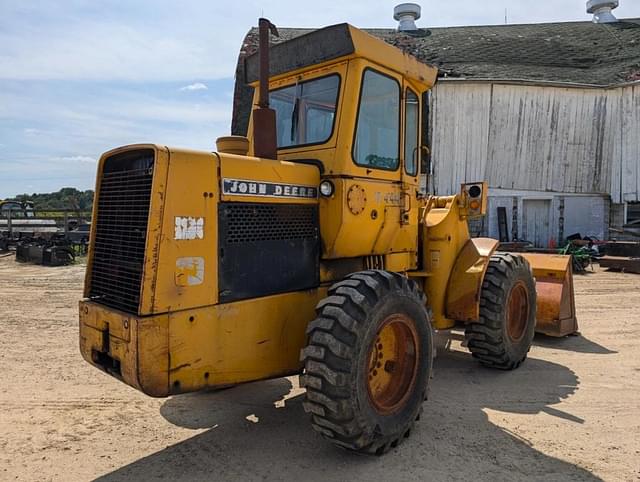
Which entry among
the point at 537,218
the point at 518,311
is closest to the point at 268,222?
the point at 518,311

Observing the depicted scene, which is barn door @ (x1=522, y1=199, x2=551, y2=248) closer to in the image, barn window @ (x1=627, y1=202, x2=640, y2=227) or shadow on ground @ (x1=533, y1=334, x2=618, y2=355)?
barn window @ (x1=627, y1=202, x2=640, y2=227)

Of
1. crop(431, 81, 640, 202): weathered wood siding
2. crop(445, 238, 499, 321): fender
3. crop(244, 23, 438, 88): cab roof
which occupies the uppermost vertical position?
crop(431, 81, 640, 202): weathered wood siding

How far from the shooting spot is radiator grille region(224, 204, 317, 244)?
3.46 meters

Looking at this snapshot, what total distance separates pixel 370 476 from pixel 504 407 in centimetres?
182

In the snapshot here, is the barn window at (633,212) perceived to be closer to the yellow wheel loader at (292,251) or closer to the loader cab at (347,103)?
the yellow wheel loader at (292,251)

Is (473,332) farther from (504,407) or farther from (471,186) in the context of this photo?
(471,186)

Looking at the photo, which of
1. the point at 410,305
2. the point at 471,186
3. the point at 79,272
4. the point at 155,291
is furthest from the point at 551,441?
the point at 79,272

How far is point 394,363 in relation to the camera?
3916mm

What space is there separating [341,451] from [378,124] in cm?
262

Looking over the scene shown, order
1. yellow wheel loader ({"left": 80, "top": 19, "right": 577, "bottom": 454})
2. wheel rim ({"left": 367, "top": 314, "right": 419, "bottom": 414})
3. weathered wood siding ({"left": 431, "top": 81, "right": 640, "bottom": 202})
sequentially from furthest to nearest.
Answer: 1. weathered wood siding ({"left": 431, "top": 81, "right": 640, "bottom": 202})
2. wheel rim ({"left": 367, "top": 314, "right": 419, "bottom": 414})
3. yellow wheel loader ({"left": 80, "top": 19, "right": 577, "bottom": 454})

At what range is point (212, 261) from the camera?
130 inches

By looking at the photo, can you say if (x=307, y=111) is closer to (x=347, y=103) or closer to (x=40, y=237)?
(x=347, y=103)

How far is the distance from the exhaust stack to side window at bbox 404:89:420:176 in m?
1.36

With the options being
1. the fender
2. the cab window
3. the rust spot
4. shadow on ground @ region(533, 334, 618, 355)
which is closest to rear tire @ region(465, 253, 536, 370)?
the fender
